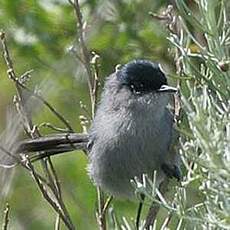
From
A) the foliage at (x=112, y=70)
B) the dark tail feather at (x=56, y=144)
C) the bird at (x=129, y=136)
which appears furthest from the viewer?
the bird at (x=129, y=136)

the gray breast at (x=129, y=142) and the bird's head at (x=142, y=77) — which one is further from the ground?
the bird's head at (x=142, y=77)

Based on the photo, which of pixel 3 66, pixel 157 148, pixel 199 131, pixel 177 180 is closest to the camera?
pixel 199 131

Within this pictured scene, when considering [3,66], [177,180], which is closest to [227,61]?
[177,180]

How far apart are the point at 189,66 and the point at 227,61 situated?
101 millimetres

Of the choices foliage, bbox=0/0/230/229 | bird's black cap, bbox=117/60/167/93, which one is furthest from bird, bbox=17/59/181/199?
foliage, bbox=0/0/230/229

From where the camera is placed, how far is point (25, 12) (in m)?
3.86

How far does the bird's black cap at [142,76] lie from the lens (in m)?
3.05

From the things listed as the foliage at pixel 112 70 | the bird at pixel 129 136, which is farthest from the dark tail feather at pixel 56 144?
the foliage at pixel 112 70

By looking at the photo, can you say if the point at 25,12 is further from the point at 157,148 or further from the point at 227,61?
the point at 227,61

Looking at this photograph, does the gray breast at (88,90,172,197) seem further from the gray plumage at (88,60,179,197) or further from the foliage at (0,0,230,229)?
the foliage at (0,0,230,229)

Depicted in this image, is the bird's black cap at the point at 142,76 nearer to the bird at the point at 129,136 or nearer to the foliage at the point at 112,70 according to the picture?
the bird at the point at 129,136

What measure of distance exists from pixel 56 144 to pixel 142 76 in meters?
0.40

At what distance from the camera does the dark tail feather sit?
2938mm

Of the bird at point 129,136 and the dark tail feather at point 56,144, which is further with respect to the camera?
the bird at point 129,136
